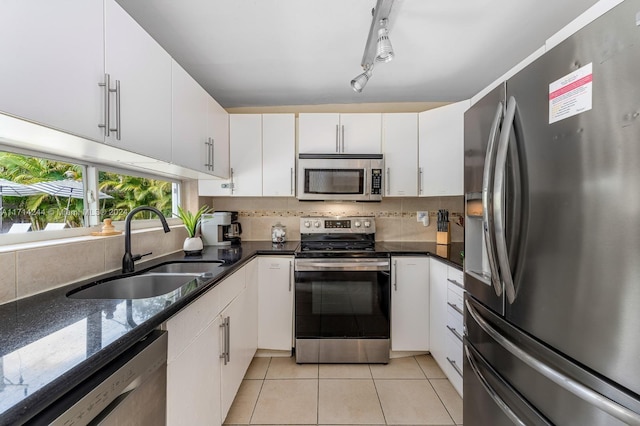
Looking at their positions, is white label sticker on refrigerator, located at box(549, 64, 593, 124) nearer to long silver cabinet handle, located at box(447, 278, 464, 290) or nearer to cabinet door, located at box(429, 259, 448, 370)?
long silver cabinet handle, located at box(447, 278, 464, 290)

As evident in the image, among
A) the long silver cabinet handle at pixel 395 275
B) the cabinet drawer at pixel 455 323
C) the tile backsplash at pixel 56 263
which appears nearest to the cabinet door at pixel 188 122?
the tile backsplash at pixel 56 263

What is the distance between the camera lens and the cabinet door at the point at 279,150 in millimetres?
2457

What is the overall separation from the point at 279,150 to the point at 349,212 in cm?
92

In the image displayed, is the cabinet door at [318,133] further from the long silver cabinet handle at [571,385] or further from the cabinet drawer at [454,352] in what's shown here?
the long silver cabinet handle at [571,385]

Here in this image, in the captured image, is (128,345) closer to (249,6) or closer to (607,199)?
(607,199)

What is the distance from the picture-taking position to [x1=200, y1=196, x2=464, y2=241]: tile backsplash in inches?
108

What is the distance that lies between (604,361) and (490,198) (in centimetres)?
50

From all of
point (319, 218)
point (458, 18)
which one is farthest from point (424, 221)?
point (458, 18)

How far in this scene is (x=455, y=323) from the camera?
1.78m

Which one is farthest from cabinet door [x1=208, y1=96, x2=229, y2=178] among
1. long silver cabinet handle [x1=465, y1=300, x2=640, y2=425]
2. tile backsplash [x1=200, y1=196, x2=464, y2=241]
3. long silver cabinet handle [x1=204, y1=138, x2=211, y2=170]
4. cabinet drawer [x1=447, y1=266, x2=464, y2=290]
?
long silver cabinet handle [x1=465, y1=300, x2=640, y2=425]

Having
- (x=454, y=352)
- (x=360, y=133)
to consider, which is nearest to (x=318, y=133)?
(x=360, y=133)

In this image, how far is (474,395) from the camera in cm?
117

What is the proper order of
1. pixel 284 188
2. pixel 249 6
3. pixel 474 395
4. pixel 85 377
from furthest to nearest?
pixel 284 188, pixel 249 6, pixel 474 395, pixel 85 377

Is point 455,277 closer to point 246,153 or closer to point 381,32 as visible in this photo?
point 381,32
